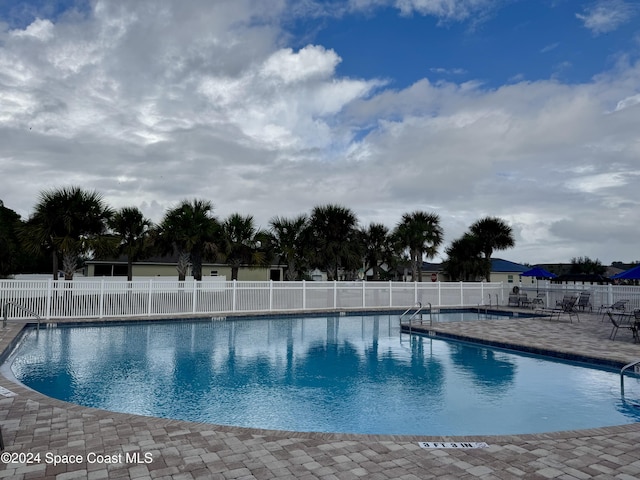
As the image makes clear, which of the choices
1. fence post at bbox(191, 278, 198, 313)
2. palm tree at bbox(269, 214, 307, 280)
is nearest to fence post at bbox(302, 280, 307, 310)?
palm tree at bbox(269, 214, 307, 280)

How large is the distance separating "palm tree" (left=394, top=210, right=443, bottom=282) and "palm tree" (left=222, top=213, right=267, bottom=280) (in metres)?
11.6

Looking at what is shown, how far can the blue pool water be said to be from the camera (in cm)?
648

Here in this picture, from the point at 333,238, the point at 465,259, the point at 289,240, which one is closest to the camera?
the point at 289,240

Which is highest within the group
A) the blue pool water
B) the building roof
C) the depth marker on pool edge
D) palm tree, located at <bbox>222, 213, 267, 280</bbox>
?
palm tree, located at <bbox>222, 213, 267, 280</bbox>

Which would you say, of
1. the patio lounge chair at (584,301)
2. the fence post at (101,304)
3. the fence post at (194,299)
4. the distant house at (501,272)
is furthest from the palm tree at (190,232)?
the distant house at (501,272)

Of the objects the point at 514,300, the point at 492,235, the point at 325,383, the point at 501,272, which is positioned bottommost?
the point at 325,383

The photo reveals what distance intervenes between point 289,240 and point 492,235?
59.5 feet

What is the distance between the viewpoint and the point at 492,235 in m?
35.3

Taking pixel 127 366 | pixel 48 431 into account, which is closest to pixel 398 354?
pixel 127 366

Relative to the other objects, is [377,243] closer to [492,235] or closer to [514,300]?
[492,235]

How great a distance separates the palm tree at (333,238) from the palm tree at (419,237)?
16.0ft

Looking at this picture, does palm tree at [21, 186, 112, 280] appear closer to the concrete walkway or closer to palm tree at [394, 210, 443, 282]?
the concrete walkway

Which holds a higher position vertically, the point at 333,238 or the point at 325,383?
the point at 333,238

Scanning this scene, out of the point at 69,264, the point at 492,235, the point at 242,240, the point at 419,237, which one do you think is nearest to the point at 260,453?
the point at 69,264
